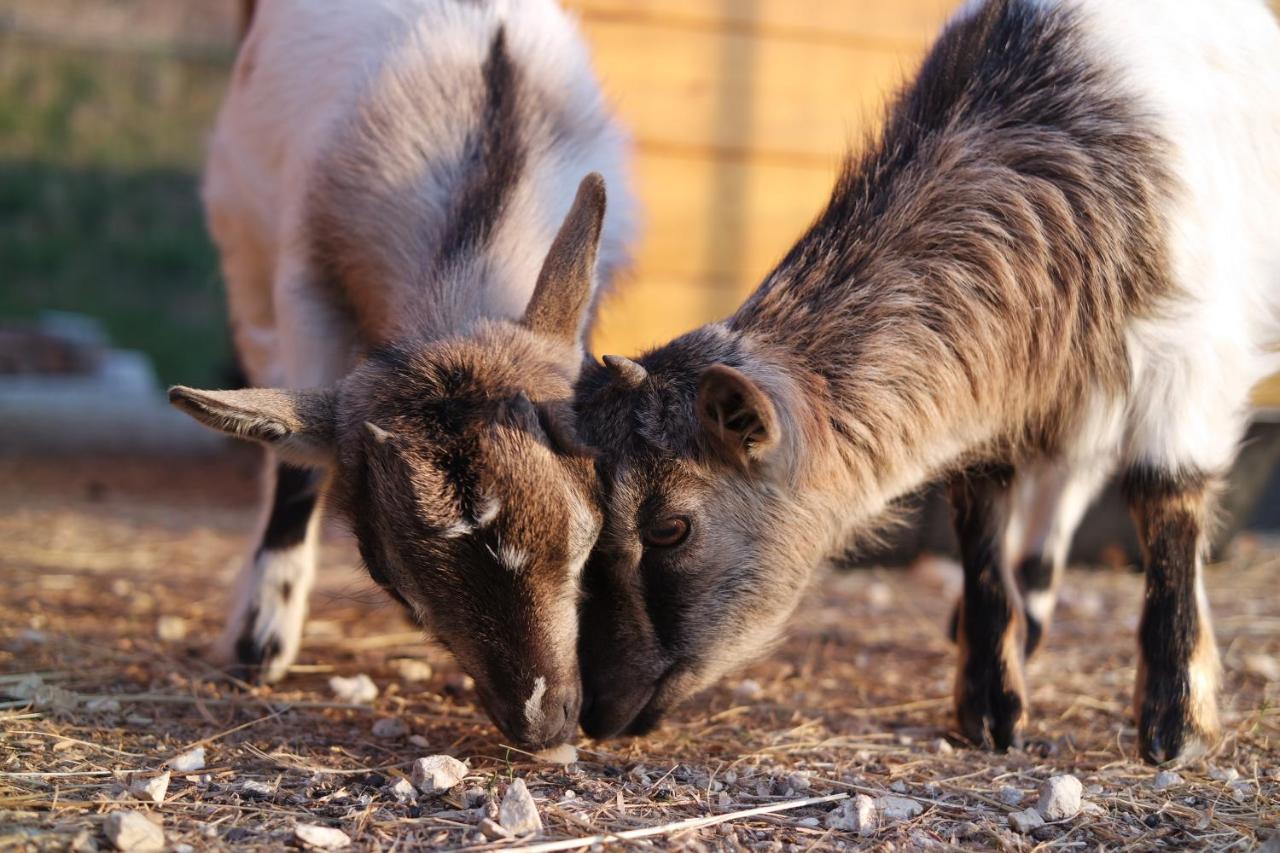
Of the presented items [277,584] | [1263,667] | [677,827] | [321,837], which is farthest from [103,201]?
[677,827]

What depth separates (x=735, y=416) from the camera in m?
2.81

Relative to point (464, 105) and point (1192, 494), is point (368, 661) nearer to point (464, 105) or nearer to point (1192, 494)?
point (464, 105)

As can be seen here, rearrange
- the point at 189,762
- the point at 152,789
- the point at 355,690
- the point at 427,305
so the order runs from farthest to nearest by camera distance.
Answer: the point at 355,690
the point at 427,305
the point at 189,762
the point at 152,789

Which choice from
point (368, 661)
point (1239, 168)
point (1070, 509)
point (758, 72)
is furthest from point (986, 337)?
point (758, 72)

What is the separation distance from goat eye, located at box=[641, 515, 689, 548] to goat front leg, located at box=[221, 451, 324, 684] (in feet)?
3.99

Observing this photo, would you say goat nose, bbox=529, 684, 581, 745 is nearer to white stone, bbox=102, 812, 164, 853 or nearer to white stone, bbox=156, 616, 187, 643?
white stone, bbox=102, 812, 164, 853

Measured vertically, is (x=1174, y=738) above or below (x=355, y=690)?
above

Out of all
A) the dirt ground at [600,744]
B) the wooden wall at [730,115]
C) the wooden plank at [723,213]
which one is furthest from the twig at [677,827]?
the wooden plank at [723,213]

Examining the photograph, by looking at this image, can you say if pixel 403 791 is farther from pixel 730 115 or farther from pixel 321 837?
pixel 730 115

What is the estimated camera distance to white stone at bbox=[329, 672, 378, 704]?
3416mm

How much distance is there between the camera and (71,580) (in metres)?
4.83

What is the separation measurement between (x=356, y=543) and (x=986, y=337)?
5.09 ft

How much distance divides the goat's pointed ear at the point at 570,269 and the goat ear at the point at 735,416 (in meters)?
0.44

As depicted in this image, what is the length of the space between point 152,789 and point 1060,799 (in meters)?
1.76
